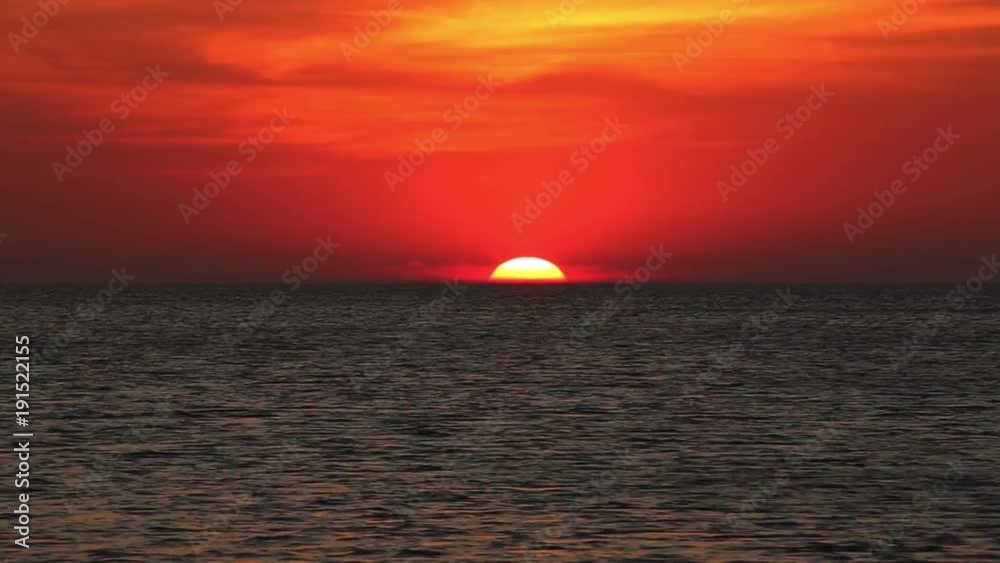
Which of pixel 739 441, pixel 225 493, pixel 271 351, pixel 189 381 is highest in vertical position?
pixel 271 351

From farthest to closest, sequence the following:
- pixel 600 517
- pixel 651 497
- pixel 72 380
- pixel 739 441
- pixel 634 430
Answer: pixel 72 380
pixel 634 430
pixel 739 441
pixel 651 497
pixel 600 517

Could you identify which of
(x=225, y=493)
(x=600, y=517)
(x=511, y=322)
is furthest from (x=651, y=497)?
(x=511, y=322)

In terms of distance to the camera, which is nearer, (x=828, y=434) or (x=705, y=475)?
(x=705, y=475)

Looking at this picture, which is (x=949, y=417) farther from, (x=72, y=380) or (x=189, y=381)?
(x=72, y=380)

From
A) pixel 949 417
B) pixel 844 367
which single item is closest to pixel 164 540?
pixel 949 417

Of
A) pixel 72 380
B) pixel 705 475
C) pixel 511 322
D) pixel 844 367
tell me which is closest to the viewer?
pixel 705 475

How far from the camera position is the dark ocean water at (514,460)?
31.8 m

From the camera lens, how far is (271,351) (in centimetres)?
11050

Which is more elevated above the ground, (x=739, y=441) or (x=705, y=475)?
(x=739, y=441)

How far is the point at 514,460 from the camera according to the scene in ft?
145

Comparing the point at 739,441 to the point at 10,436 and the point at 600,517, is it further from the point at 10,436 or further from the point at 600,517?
the point at 10,436

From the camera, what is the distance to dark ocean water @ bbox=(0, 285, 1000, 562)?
3177cm

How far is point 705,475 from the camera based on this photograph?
41.3 metres

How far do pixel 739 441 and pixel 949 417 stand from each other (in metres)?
13.3
